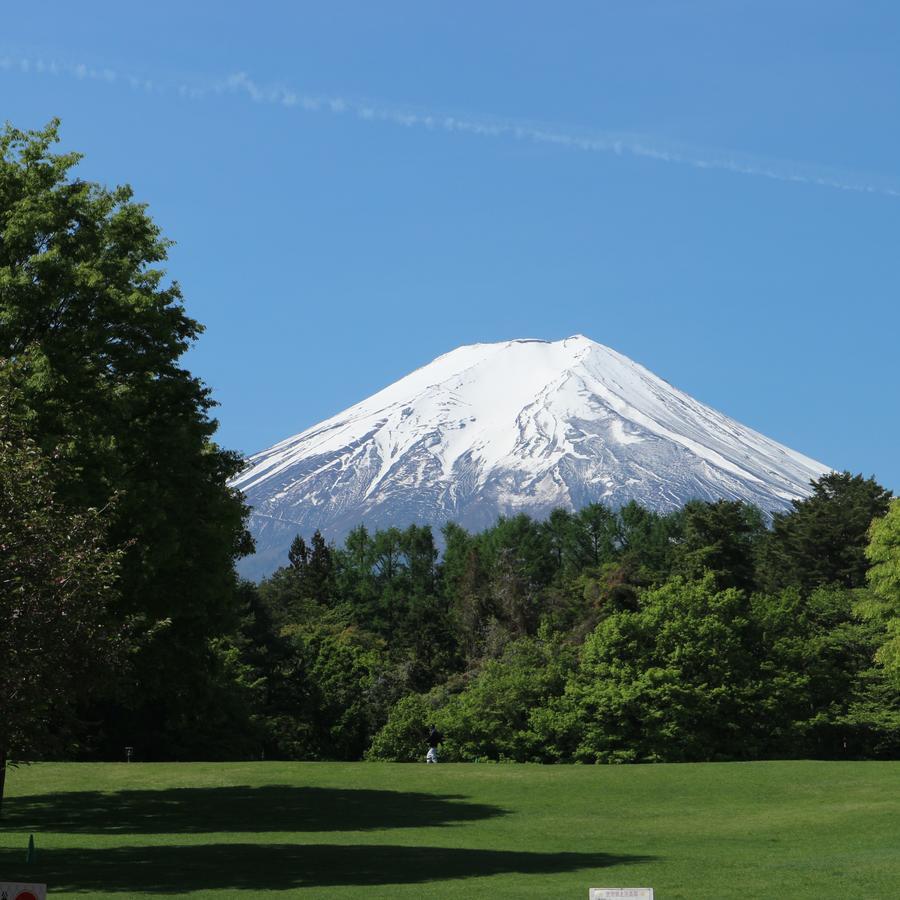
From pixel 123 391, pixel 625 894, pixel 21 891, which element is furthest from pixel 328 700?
pixel 625 894

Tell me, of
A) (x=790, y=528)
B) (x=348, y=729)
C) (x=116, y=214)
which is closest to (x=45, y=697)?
(x=116, y=214)

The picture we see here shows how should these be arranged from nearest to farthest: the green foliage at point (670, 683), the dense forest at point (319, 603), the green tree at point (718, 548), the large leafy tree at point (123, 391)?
the dense forest at point (319, 603), the large leafy tree at point (123, 391), the green foliage at point (670, 683), the green tree at point (718, 548)

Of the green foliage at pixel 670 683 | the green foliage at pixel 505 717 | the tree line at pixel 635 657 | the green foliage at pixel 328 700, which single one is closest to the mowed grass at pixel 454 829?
the green foliage at pixel 670 683

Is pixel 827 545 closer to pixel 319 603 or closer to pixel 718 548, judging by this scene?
pixel 718 548

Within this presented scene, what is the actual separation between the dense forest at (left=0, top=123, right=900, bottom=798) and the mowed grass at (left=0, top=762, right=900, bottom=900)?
2326mm

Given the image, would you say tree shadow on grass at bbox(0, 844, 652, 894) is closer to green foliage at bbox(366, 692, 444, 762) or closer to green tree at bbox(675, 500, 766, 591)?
green foliage at bbox(366, 692, 444, 762)

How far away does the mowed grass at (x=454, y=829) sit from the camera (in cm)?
2175

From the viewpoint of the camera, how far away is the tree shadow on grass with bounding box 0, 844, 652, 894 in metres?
21.6

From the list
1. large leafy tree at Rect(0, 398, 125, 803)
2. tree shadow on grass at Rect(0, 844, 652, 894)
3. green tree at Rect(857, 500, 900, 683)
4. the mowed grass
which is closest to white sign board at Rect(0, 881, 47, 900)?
large leafy tree at Rect(0, 398, 125, 803)

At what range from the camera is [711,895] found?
20328 mm

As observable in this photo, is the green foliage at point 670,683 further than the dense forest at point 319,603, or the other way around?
the green foliage at point 670,683

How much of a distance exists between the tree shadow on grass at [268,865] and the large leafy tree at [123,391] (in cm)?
505

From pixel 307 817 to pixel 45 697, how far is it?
14943mm

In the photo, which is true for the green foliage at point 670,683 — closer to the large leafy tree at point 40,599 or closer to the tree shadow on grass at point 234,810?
the tree shadow on grass at point 234,810
